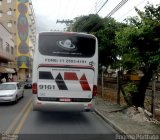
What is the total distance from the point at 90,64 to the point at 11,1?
7549 cm

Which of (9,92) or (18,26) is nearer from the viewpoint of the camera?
(9,92)

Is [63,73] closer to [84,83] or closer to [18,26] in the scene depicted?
[84,83]

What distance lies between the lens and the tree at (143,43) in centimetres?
1255

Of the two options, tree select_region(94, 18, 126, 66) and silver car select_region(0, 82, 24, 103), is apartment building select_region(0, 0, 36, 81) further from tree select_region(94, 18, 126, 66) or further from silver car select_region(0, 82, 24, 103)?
silver car select_region(0, 82, 24, 103)

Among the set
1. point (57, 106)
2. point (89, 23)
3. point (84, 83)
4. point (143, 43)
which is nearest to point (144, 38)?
point (143, 43)

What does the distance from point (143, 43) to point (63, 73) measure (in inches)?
144

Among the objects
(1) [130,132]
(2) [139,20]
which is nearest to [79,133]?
(1) [130,132]

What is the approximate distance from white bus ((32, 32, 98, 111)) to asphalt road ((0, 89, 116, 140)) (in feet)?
2.21

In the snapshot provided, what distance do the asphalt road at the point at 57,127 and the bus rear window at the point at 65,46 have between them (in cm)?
276

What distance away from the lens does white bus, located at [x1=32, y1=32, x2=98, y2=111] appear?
12258 mm

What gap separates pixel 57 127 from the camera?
36.9ft

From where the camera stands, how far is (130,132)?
386 inches

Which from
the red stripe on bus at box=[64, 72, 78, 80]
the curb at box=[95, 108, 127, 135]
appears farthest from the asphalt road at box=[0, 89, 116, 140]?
the red stripe on bus at box=[64, 72, 78, 80]

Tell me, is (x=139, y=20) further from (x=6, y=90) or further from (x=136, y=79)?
(x=6, y=90)
